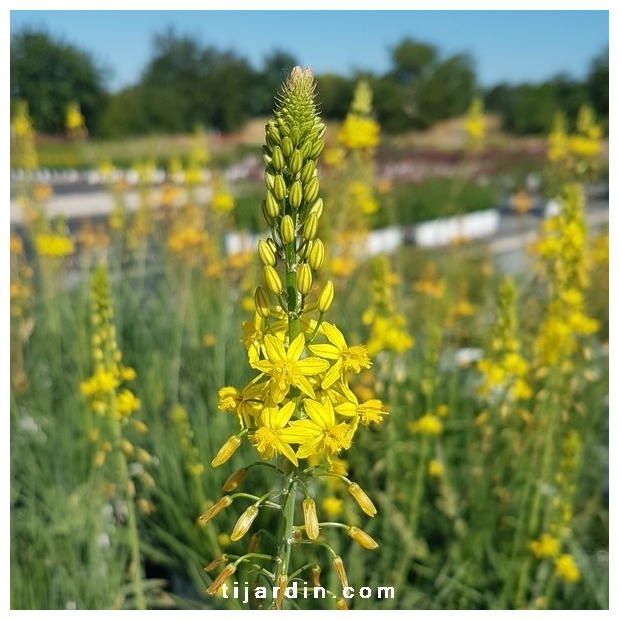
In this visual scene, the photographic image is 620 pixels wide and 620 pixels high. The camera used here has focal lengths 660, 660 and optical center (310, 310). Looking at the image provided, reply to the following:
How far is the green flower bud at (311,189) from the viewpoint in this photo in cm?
81

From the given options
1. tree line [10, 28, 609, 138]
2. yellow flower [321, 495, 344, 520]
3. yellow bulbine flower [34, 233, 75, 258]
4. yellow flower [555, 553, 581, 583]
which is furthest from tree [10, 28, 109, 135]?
yellow flower [555, 553, 581, 583]

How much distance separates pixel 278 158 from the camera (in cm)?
80

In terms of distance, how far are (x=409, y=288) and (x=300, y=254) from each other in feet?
14.7

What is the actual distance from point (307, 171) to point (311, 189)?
2cm

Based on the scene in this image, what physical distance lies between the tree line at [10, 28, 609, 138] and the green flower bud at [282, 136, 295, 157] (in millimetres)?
2610

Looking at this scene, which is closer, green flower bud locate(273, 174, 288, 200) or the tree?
green flower bud locate(273, 174, 288, 200)

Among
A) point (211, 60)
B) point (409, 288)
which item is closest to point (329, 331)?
point (409, 288)

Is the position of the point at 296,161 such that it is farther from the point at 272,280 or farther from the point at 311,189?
the point at 272,280

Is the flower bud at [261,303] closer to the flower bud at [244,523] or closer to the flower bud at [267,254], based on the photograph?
the flower bud at [267,254]

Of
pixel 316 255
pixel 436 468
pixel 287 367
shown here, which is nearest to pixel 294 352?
pixel 287 367

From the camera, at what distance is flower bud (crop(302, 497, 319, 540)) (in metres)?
0.85

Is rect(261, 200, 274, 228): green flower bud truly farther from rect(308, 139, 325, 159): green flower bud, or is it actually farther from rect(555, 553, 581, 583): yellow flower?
rect(555, 553, 581, 583): yellow flower

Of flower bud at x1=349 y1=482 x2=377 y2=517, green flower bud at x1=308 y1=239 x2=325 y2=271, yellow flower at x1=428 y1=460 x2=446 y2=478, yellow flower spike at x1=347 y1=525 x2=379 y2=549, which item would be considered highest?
green flower bud at x1=308 y1=239 x2=325 y2=271

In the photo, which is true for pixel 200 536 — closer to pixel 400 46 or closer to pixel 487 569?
pixel 487 569
